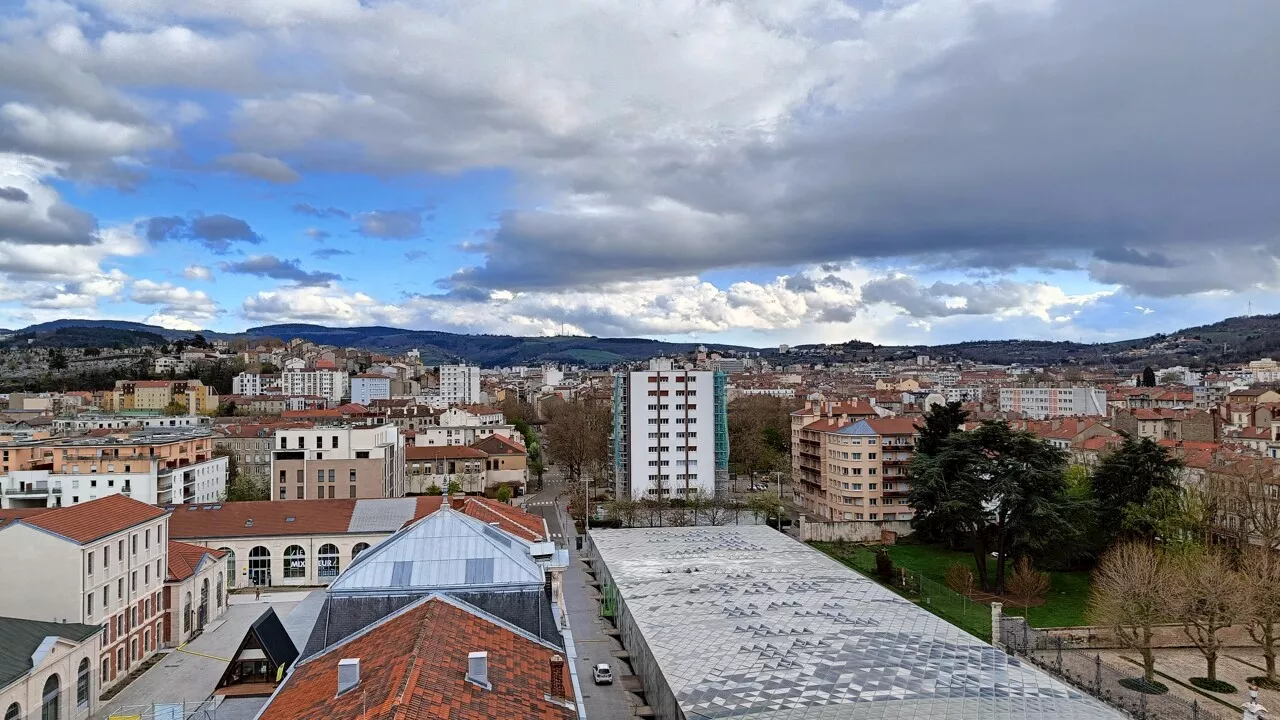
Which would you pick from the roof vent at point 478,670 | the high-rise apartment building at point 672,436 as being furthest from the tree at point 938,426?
the roof vent at point 478,670

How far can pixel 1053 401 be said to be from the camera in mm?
130000

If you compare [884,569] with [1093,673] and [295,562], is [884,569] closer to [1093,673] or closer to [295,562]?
[1093,673]

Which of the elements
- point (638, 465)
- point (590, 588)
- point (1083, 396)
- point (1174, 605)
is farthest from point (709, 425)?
point (1083, 396)

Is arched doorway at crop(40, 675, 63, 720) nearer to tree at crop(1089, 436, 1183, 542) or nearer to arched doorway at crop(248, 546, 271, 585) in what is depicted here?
arched doorway at crop(248, 546, 271, 585)

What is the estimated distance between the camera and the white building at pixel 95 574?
28562 millimetres

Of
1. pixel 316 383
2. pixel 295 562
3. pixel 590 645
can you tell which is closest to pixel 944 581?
pixel 590 645

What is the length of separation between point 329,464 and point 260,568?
566 inches

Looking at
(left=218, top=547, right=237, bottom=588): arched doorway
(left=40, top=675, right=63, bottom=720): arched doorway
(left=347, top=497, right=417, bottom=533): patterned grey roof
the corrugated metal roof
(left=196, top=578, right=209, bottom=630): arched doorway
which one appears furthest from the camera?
(left=347, top=497, right=417, bottom=533): patterned grey roof

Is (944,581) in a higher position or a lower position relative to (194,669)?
lower

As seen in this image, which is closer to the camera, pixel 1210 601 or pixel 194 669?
pixel 1210 601

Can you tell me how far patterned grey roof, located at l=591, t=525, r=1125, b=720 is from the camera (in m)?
21.0

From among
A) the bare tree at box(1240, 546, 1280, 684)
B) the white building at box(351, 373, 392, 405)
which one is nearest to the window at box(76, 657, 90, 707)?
the bare tree at box(1240, 546, 1280, 684)

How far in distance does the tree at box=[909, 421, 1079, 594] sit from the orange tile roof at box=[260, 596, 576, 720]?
31651 millimetres

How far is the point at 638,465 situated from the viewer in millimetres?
68062
